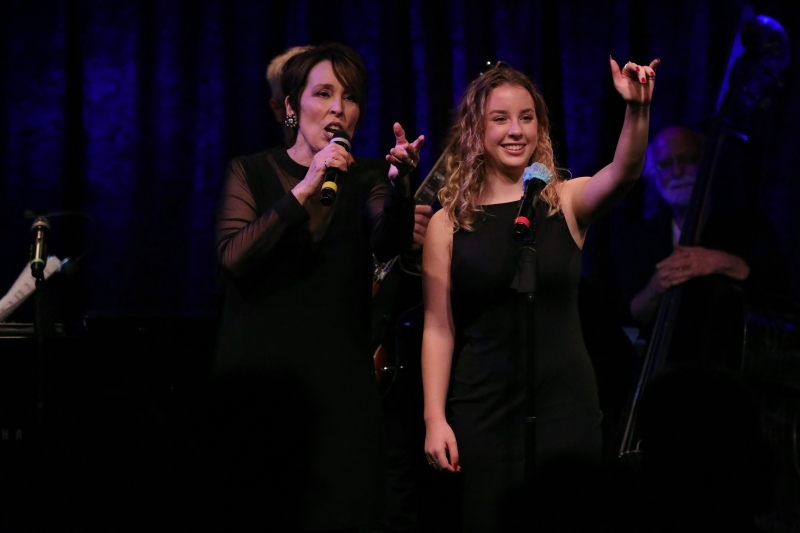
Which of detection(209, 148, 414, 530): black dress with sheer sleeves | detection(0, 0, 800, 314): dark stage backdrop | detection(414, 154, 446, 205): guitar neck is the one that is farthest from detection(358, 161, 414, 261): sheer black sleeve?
detection(0, 0, 800, 314): dark stage backdrop

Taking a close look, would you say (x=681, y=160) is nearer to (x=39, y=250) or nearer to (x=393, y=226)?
(x=393, y=226)

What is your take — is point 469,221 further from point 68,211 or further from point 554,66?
point 68,211

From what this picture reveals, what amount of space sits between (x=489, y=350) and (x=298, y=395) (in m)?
0.47

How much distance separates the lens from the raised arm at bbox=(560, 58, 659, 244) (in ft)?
6.21

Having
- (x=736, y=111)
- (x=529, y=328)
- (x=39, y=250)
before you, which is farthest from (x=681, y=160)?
(x=39, y=250)

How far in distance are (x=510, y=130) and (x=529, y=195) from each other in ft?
0.99

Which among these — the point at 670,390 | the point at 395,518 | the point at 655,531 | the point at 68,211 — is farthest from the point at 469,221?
the point at 68,211

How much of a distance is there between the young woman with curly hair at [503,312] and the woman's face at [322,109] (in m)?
A: 0.35

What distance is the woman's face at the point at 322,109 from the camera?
2186 mm

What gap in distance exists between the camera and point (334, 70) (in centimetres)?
222

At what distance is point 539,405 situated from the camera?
6.82 ft

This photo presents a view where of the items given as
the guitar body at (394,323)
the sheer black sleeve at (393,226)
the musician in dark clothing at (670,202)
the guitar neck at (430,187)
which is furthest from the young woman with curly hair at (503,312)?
the musician in dark clothing at (670,202)

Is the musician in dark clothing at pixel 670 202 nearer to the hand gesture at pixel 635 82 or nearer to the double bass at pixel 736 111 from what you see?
the double bass at pixel 736 111

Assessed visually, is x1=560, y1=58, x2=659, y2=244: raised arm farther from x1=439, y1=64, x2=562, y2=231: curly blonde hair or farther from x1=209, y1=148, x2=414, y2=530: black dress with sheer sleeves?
x1=209, y1=148, x2=414, y2=530: black dress with sheer sleeves
